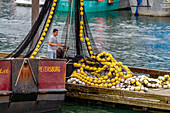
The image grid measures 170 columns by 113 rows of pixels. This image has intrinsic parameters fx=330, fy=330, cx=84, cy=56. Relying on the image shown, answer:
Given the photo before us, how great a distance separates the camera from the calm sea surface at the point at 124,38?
17.1 m

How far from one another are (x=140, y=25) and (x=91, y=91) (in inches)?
805

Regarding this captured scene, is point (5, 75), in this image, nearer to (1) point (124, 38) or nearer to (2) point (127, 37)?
(1) point (124, 38)

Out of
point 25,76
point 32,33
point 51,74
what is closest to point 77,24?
point 32,33

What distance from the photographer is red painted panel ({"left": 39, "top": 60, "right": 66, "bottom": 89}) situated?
8875mm

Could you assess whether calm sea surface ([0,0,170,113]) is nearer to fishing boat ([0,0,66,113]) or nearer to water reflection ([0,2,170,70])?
water reflection ([0,2,170,70])

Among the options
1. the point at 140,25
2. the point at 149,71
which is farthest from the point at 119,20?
the point at 149,71

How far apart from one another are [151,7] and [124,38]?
1461 cm

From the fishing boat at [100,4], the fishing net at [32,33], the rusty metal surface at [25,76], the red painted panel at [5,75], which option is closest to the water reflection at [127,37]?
the fishing net at [32,33]

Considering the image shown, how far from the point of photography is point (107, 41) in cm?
2203

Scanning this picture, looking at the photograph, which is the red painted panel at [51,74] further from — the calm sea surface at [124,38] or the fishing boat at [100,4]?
the fishing boat at [100,4]

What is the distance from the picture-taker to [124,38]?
23391 mm

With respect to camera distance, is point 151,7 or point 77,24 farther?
point 151,7

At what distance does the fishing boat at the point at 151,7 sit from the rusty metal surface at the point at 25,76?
28578 millimetres

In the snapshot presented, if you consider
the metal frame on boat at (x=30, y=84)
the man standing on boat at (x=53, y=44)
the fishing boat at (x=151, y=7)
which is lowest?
the metal frame on boat at (x=30, y=84)
